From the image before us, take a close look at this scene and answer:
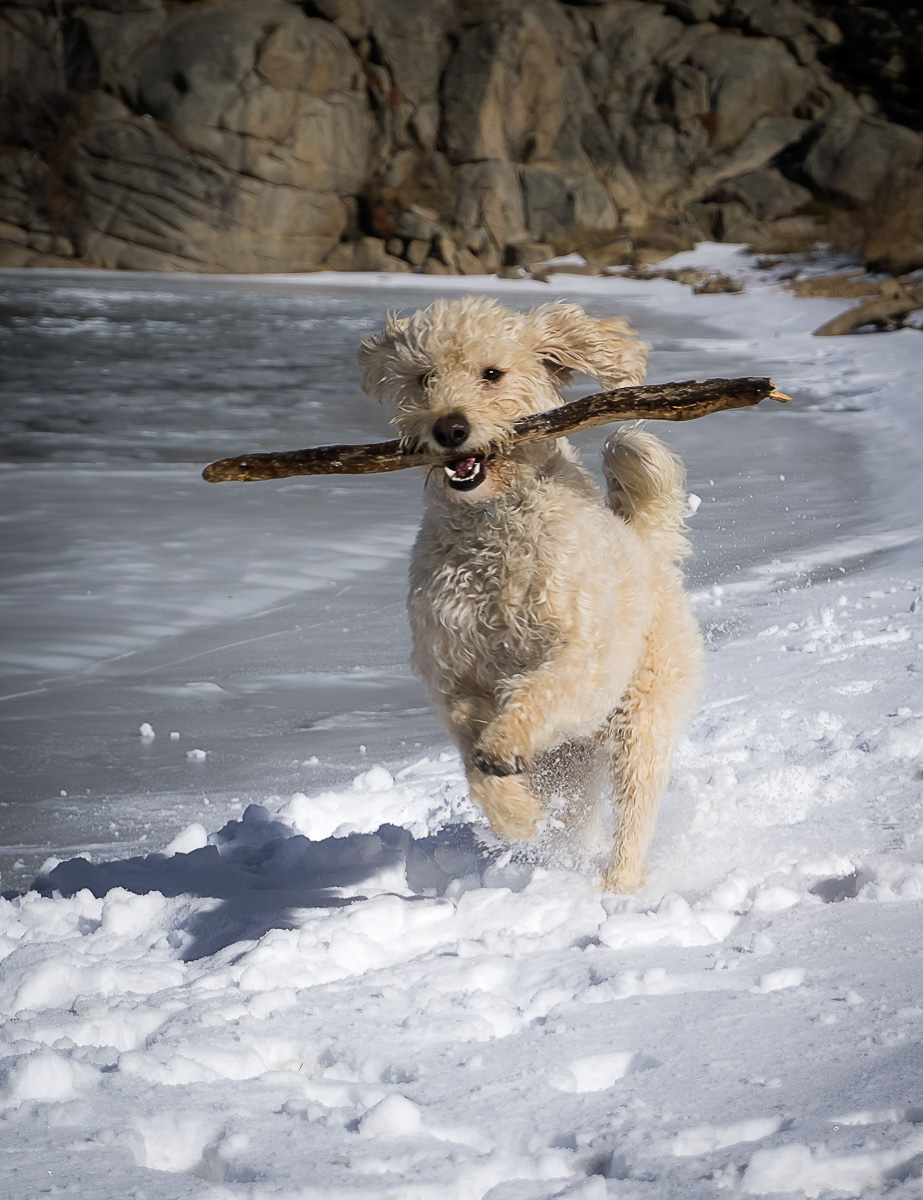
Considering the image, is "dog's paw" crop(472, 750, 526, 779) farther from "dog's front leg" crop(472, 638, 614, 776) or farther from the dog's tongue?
the dog's tongue

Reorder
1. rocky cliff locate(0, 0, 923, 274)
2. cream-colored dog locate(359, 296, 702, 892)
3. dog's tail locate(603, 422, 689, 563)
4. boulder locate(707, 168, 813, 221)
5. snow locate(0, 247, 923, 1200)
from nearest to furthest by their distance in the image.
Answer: snow locate(0, 247, 923, 1200) → cream-colored dog locate(359, 296, 702, 892) → dog's tail locate(603, 422, 689, 563) → rocky cliff locate(0, 0, 923, 274) → boulder locate(707, 168, 813, 221)

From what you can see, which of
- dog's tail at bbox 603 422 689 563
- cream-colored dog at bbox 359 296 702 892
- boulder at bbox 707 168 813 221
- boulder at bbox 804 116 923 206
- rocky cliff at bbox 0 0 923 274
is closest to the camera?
cream-colored dog at bbox 359 296 702 892

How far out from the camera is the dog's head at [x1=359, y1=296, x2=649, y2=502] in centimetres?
328

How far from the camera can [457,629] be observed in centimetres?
332

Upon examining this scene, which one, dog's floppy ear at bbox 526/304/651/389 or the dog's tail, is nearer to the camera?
dog's floppy ear at bbox 526/304/651/389

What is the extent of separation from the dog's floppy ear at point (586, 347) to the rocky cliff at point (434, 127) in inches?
1064

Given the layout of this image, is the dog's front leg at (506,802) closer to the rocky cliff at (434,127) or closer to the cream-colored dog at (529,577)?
the cream-colored dog at (529,577)

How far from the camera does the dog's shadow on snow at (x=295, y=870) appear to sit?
133 inches

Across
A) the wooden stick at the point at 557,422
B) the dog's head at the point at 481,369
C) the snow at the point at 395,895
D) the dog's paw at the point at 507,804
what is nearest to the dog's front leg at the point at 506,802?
the dog's paw at the point at 507,804

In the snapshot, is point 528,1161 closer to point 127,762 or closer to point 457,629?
point 457,629

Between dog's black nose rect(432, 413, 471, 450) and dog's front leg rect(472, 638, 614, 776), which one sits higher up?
dog's black nose rect(432, 413, 471, 450)

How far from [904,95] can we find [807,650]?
39480 millimetres

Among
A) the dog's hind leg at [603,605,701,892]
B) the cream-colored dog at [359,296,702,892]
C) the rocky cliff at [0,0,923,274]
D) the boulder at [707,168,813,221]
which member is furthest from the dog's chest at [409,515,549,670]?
the boulder at [707,168,813,221]

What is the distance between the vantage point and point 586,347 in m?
3.52
